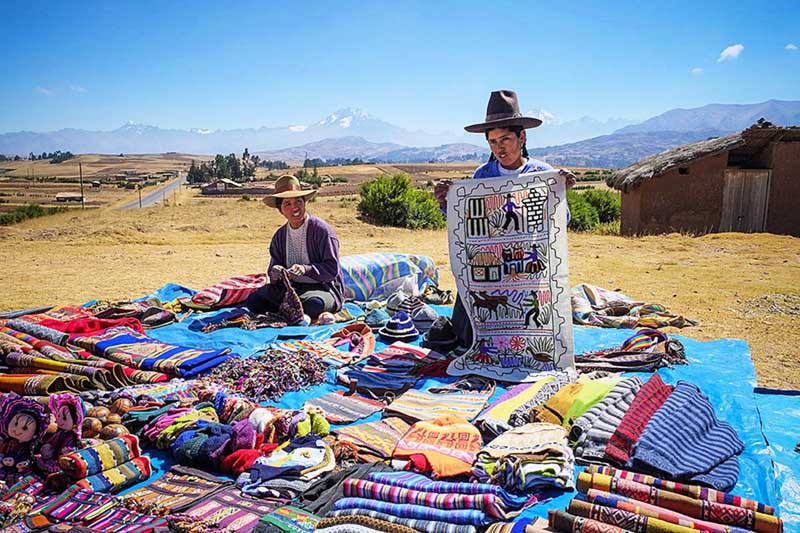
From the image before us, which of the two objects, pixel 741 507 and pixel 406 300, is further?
pixel 406 300

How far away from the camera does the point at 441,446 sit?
10.1ft

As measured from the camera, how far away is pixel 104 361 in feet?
13.8

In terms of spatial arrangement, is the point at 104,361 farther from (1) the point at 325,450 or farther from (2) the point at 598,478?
(2) the point at 598,478

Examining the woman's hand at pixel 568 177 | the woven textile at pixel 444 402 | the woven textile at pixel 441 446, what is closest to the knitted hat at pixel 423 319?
the woven textile at pixel 444 402

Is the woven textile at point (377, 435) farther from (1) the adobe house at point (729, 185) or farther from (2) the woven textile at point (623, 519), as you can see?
(1) the adobe house at point (729, 185)

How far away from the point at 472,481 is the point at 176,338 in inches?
142

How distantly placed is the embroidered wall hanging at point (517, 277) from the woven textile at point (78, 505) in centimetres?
253

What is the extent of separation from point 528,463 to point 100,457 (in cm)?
210

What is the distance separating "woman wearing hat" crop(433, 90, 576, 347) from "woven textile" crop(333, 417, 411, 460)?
154 cm

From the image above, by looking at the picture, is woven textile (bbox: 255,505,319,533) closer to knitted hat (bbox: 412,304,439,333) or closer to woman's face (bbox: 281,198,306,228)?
knitted hat (bbox: 412,304,439,333)

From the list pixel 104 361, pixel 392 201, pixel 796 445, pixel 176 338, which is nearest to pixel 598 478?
pixel 796 445

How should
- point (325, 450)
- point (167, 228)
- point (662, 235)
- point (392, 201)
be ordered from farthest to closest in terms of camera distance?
1. point (392, 201)
2. point (167, 228)
3. point (662, 235)
4. point (325, 450)

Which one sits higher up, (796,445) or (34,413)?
(34,413)

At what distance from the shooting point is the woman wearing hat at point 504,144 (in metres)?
4.52
